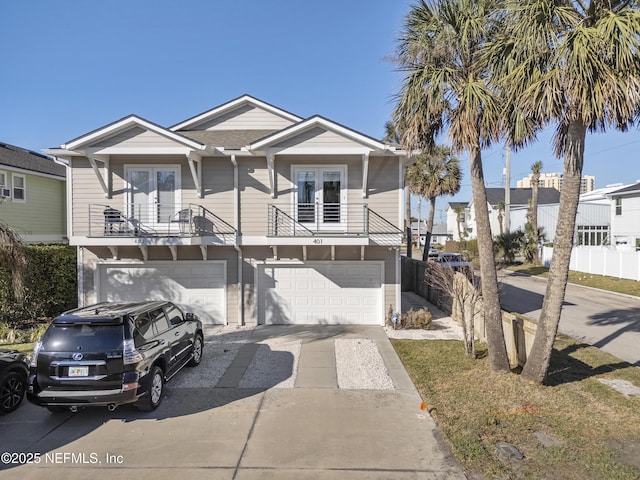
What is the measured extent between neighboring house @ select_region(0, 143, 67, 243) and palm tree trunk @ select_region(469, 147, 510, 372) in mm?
17931

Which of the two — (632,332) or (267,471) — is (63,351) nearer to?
(267,471)

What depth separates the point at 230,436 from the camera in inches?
225

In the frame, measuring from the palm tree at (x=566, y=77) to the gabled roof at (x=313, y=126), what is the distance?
14.3 ft

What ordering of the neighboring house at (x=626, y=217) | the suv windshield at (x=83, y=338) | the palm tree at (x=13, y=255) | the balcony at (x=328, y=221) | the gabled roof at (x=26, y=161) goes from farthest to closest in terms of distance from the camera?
the neighboring house at (x=626, y=217) < the gabled roof at (x=26, y=161) < the balcony at (x=328, y=221) < the palm tree at (x=13, y=255) < the suv windshield at (x=83, y=338)

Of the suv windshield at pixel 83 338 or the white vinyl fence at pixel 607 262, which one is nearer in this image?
the suv windshield at pixel 83 338

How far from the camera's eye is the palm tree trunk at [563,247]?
696cm

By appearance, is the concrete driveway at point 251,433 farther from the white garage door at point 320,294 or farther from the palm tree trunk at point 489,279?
the white garage door at point 320,294

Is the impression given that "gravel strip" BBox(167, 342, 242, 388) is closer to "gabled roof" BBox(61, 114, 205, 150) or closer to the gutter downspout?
the gutter downspout

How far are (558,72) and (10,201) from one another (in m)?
20.9

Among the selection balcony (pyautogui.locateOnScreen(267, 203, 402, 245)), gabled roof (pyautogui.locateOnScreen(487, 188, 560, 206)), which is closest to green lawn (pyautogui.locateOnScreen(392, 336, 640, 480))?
balcony (pyautogui.locateOnScreen(267, 203, 402, 245))

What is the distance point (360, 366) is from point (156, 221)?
7.94 m

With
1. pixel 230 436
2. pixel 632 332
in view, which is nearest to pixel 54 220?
pixel 230 436

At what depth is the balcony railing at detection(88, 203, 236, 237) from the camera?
12.2 meters

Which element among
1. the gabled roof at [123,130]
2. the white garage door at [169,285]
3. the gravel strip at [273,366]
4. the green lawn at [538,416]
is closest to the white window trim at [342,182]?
the gabled roof at [123,130]
